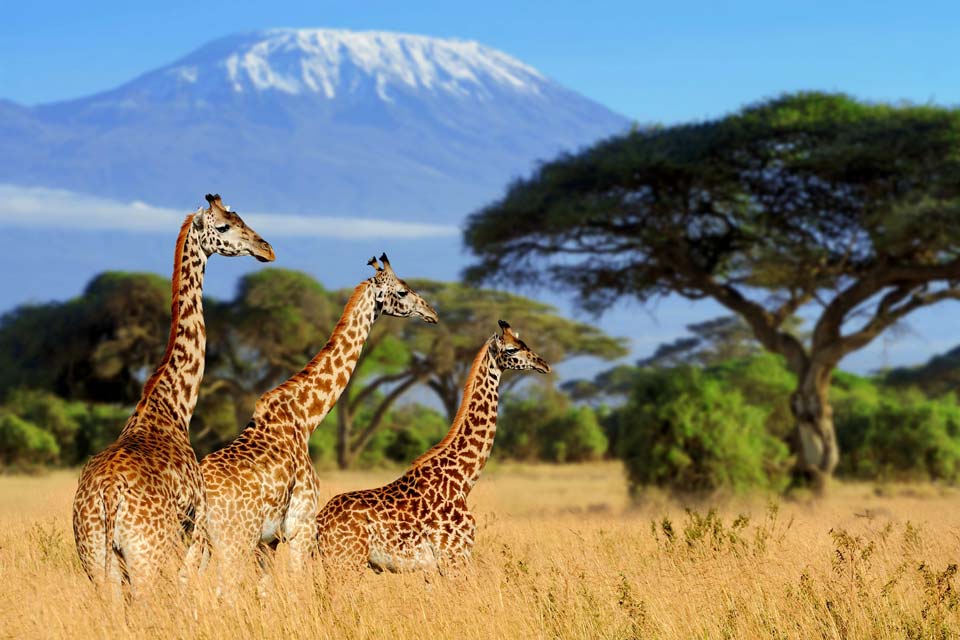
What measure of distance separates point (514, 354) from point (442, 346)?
30.4m

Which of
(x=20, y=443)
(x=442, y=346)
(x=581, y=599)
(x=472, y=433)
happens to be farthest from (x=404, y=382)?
(x=581, y=599)

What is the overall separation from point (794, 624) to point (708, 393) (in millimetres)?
14623

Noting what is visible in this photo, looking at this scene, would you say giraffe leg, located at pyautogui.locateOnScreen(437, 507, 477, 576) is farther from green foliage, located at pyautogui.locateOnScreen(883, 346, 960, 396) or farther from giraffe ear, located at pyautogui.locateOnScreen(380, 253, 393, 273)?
green foliage, located at pyautogui.locateOnScreen(883, 346, 960, 396)

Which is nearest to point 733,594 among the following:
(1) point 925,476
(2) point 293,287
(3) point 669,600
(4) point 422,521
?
(3) point 669,600

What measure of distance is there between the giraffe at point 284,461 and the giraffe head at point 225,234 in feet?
2.43

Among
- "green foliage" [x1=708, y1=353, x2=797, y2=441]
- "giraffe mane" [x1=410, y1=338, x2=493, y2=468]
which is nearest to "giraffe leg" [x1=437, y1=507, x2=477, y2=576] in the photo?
"giraffe mane" [x1=410, y1=338, x2=493, y2=468]

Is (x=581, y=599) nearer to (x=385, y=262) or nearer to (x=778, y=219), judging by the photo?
(x=385, y=262)

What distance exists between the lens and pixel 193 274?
7668mm

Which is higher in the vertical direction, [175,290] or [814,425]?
[175,290]

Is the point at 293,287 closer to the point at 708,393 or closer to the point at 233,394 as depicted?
the point at 233,394

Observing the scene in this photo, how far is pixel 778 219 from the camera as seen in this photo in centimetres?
2512

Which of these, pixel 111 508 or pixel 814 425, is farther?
pixel 814 425

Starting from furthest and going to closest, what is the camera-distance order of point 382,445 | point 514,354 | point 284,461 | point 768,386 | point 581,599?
1. point 382,445
2. point 768,386
3. point 514,354
4. point 284,461
5. point 581,599

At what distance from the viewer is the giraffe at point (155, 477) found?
6.32 metres
